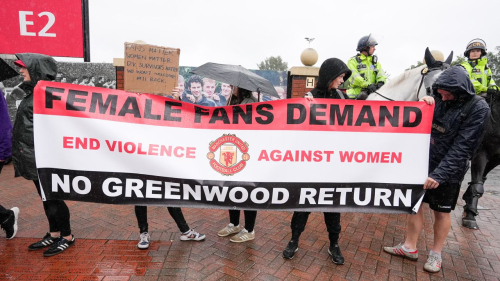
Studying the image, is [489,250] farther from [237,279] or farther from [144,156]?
[144,156]

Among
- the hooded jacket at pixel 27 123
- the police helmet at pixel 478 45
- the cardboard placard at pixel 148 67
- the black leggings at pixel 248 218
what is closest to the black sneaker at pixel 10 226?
the hooded jacket at pixel 27 123

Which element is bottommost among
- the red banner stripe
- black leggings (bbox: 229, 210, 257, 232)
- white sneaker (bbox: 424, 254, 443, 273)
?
white sneaker (bbox: 424, 254, 443, 273)

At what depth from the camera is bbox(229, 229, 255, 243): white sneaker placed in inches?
139

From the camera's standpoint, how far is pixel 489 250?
3598mm

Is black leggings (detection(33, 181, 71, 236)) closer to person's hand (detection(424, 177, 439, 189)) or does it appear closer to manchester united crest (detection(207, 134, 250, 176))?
manchester united crest (detection(207, 134, 250, 176))

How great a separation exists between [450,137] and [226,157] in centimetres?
213

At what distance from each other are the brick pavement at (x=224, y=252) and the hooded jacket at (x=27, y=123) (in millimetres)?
976

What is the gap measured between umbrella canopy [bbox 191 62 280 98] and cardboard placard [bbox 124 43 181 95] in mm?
461

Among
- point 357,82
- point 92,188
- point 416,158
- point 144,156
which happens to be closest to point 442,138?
point 416,158

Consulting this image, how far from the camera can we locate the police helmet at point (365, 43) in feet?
16.4

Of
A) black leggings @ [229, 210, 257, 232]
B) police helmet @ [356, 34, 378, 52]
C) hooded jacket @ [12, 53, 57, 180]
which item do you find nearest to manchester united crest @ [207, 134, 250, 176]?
black leggings @ [229, 210, 257, 232]

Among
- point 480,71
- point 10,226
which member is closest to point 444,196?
point 480,71

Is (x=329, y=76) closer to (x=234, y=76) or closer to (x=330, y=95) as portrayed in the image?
(x=330, y=95)

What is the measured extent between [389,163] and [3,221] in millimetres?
4263
